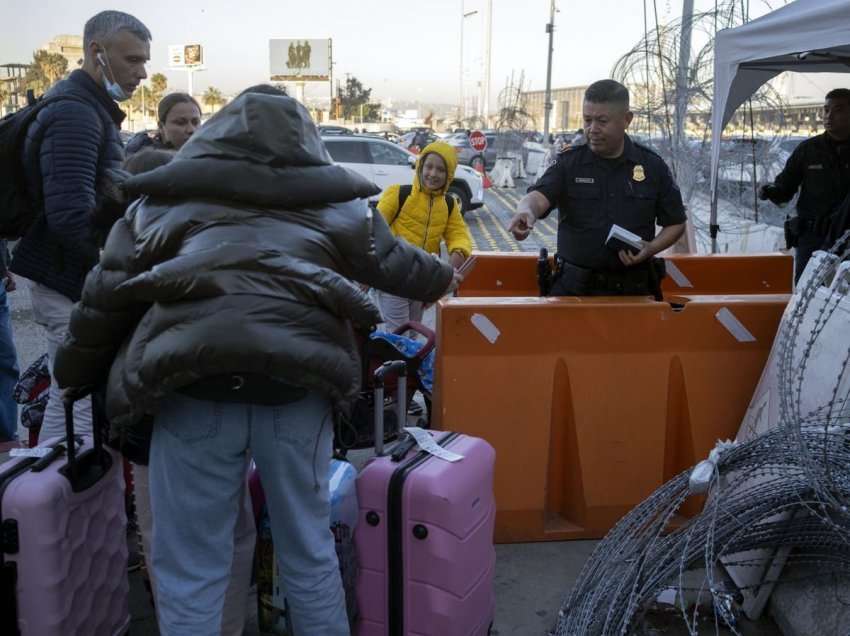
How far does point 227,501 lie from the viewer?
218cm

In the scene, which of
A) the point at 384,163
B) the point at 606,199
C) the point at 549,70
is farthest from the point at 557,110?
the point at 606,199

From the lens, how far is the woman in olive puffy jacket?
6.31ft

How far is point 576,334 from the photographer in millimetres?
3629

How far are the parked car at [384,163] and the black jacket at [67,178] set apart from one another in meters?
14.1

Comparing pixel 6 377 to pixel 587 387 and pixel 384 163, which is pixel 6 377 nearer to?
pixel 587 387

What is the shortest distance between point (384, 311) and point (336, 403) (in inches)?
135

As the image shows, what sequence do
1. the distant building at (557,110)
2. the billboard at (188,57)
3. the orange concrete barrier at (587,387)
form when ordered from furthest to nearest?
the billboard at (188,57)
the distant building at (557,110)
the orange concrete barrier at (587,387)

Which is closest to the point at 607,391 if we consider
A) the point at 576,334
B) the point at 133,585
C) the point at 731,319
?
the point at 576,334

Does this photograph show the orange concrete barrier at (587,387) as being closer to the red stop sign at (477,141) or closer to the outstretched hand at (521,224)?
the outstretched hand at (521,224)

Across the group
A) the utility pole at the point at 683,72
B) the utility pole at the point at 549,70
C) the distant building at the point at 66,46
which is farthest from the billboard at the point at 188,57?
the utility pole at the point at 683,72

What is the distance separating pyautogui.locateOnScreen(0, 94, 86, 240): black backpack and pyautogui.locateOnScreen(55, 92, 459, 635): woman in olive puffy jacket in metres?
1.20

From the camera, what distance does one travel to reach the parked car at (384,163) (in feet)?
56.5

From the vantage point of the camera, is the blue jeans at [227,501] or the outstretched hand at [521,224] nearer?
the blue jeans at [227,501]

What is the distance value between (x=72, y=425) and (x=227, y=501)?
595 millimetres
